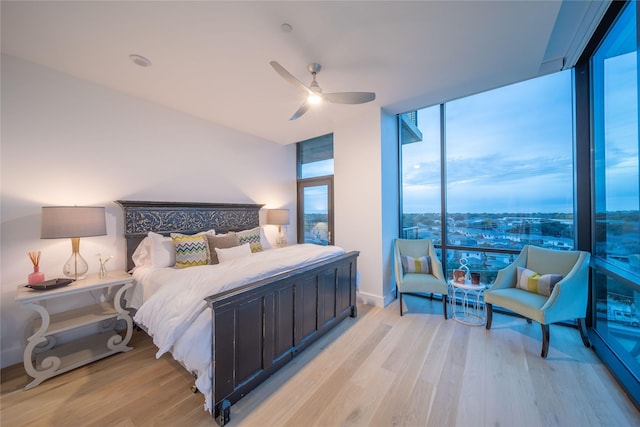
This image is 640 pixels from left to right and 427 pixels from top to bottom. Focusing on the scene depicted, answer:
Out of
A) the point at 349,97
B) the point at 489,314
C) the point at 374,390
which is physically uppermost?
the point at 349,97

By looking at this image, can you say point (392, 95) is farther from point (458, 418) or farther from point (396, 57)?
point (458, 418)

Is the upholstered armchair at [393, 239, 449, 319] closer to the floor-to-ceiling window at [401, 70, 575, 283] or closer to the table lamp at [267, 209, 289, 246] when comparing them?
the floor-to-ceiling window at [401, 70, 575, 283]

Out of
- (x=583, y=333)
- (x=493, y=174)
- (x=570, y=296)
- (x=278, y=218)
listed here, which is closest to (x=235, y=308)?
(x=278, y=218)

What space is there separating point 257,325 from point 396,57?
2.77 m

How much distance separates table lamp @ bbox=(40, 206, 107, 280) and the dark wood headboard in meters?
0.46

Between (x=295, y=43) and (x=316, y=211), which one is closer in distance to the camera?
(x=295, y=43)

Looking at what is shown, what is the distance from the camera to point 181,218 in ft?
10.6

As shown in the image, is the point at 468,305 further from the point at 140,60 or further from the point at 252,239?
the point at 140,60

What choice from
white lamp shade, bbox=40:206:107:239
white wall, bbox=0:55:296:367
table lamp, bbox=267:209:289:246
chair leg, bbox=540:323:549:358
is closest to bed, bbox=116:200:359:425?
white wall, bbox=0:55:296:367

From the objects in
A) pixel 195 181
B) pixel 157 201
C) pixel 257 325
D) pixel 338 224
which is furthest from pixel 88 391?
pixel 338 224

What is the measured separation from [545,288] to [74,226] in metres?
4.76

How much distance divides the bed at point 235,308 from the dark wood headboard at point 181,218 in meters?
0.01

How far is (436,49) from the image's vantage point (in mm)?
2135

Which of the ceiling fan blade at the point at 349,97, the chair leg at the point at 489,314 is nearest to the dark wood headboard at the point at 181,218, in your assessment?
the ceiling fan blade at the point at 349,97
